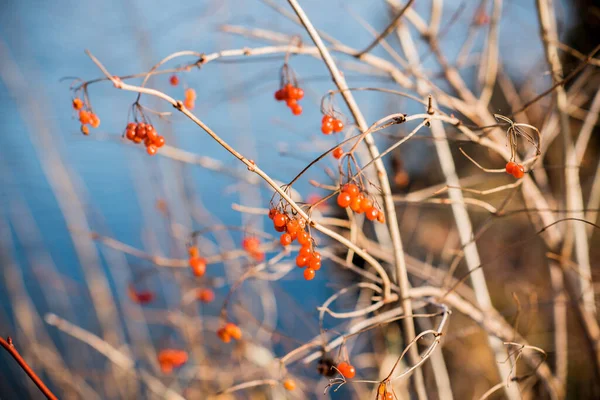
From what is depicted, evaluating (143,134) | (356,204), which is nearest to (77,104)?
(143,134)

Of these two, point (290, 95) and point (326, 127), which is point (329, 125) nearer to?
point (326, 127)

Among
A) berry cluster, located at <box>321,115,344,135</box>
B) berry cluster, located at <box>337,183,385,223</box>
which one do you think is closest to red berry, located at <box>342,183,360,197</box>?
berry cluster, located at <box>337,183,385,223</box>

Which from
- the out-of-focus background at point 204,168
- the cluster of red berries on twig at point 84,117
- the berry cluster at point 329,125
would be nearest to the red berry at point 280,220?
the berry cluster at point 329,125

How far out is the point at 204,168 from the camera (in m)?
2.39

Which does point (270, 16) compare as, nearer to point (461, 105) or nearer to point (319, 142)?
point (319, 142)

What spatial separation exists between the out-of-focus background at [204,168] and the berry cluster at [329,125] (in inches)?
14.7

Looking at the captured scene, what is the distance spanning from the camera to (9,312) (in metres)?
4.49

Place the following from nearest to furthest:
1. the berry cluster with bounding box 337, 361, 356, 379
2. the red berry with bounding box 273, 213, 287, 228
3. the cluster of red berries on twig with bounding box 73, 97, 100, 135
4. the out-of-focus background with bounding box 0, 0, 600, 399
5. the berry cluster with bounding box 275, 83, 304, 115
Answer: the red berry with bounding box 273, 213, 287, 228 < the berry cluster with bounding box 337, 361, 356, 379 < the cluster of red berries on twig with bounding box 73, 97, 100, 135 < the berry cluster with bounding box 275, 83, 304, 115 < the out-of-focus background with bounding box 0, 0, 600, 399

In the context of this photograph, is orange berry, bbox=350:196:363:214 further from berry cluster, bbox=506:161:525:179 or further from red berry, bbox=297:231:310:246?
berry cluster, bbox=506:161:525:179

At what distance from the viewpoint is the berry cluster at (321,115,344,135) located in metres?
1.08

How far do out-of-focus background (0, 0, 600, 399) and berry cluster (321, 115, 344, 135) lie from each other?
373 millimetres

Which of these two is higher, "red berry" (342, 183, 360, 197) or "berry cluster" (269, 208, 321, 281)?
"red berry" (342, 183, 360, 197)

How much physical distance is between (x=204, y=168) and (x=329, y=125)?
1.43 meters

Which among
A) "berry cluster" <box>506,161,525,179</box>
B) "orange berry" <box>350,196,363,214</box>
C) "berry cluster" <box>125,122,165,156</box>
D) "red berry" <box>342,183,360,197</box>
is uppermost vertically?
"berry cluster" <box>125,122,165,156</box>
